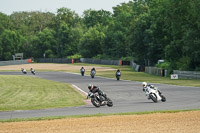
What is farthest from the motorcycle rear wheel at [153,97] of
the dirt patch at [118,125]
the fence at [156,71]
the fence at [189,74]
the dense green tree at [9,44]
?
the dense green tree at [9,44]

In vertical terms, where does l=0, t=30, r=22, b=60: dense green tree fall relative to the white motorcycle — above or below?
above

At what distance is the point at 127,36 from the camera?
109750 millimetres

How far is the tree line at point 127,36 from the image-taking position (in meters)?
65.4

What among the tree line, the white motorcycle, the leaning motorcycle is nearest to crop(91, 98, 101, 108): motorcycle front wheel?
Answer: the leaning motorcycle

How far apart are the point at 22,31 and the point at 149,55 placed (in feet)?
323

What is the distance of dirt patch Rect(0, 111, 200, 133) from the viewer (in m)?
15.8

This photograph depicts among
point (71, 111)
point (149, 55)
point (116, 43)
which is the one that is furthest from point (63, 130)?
point (116, 43)

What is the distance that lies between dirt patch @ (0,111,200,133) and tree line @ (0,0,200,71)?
4132 cm

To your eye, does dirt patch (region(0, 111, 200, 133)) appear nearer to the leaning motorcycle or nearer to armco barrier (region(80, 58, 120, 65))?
the leaning motorcycle

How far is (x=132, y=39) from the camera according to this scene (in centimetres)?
9762

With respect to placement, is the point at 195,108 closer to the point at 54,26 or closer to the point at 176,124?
the point at 176,124

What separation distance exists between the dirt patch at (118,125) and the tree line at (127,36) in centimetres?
4132

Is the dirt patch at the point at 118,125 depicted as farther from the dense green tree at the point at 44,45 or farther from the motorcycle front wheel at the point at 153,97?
the dense green tree at the point at 44,45

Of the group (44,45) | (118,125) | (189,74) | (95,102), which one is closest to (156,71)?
(189,74)
